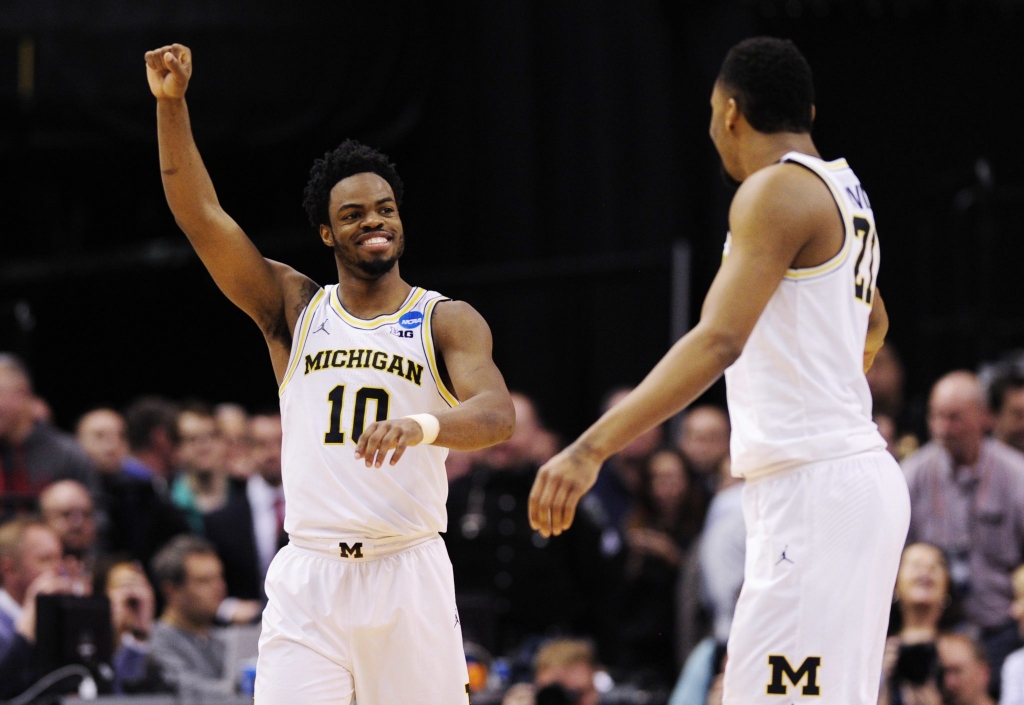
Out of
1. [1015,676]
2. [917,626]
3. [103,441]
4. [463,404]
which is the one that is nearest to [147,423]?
[103,441]

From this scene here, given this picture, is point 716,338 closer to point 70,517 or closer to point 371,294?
point 371,294

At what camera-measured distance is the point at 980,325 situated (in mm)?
10312

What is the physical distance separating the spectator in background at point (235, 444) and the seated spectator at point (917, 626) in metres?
4.33

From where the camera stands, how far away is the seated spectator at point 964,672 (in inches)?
296

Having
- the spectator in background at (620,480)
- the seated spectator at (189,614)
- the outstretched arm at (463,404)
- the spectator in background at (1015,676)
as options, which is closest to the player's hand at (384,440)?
the outstretched arm at (463,404)

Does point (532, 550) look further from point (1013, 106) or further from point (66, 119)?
point (66, 119)

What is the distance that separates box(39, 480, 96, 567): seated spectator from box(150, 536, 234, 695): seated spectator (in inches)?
22.5

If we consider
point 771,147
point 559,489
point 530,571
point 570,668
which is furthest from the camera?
point 530,571

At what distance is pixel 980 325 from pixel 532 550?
3.57 meters

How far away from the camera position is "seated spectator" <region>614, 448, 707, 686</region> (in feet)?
30.0

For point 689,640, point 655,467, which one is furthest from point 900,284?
point 689,640

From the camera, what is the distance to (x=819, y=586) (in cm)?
419

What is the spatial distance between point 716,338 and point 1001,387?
232 inches

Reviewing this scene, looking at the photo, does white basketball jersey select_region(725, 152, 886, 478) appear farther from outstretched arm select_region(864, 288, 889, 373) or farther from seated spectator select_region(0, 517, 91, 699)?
seated spectator select_region(0, 517, 91, 699)
